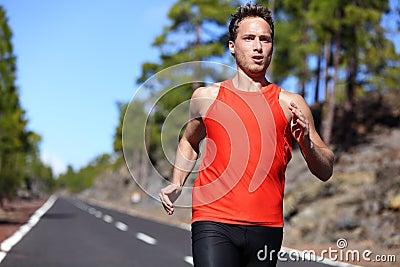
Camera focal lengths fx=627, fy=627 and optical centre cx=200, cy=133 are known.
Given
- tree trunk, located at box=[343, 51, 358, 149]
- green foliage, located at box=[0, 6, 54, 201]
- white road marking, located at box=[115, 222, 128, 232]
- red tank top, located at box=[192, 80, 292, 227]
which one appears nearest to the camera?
red tank top, located at box=[192, 80, 292, 227]

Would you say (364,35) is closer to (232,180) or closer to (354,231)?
(354,231)

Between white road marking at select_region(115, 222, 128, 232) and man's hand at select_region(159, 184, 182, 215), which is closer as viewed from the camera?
man's hand at select_region(159, 184, 182, 215)

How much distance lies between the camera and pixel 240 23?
10.2 ft

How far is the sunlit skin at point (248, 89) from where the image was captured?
293 cm

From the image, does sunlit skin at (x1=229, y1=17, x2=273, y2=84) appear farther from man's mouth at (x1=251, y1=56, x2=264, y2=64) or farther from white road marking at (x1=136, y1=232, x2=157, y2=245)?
white road marking at (x1=136, y1=232, x2=157, y2=245)

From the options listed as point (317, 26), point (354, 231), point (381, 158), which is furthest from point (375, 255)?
point (317, 26)

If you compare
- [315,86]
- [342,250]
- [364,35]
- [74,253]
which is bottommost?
[342,250]

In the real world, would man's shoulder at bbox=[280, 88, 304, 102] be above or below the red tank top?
above

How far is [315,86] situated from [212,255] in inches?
1337

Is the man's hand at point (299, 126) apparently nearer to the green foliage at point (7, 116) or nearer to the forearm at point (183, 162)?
the forearm at point (183, 162)

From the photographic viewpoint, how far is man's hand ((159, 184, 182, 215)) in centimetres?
311

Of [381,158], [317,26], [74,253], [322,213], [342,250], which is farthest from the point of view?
[317,26]

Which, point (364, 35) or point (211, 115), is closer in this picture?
point (211, 115)

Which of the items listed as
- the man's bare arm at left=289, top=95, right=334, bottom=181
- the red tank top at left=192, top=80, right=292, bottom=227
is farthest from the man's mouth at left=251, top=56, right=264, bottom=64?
the man's bare arm at left=289, top=95, right=334, bottom=181
